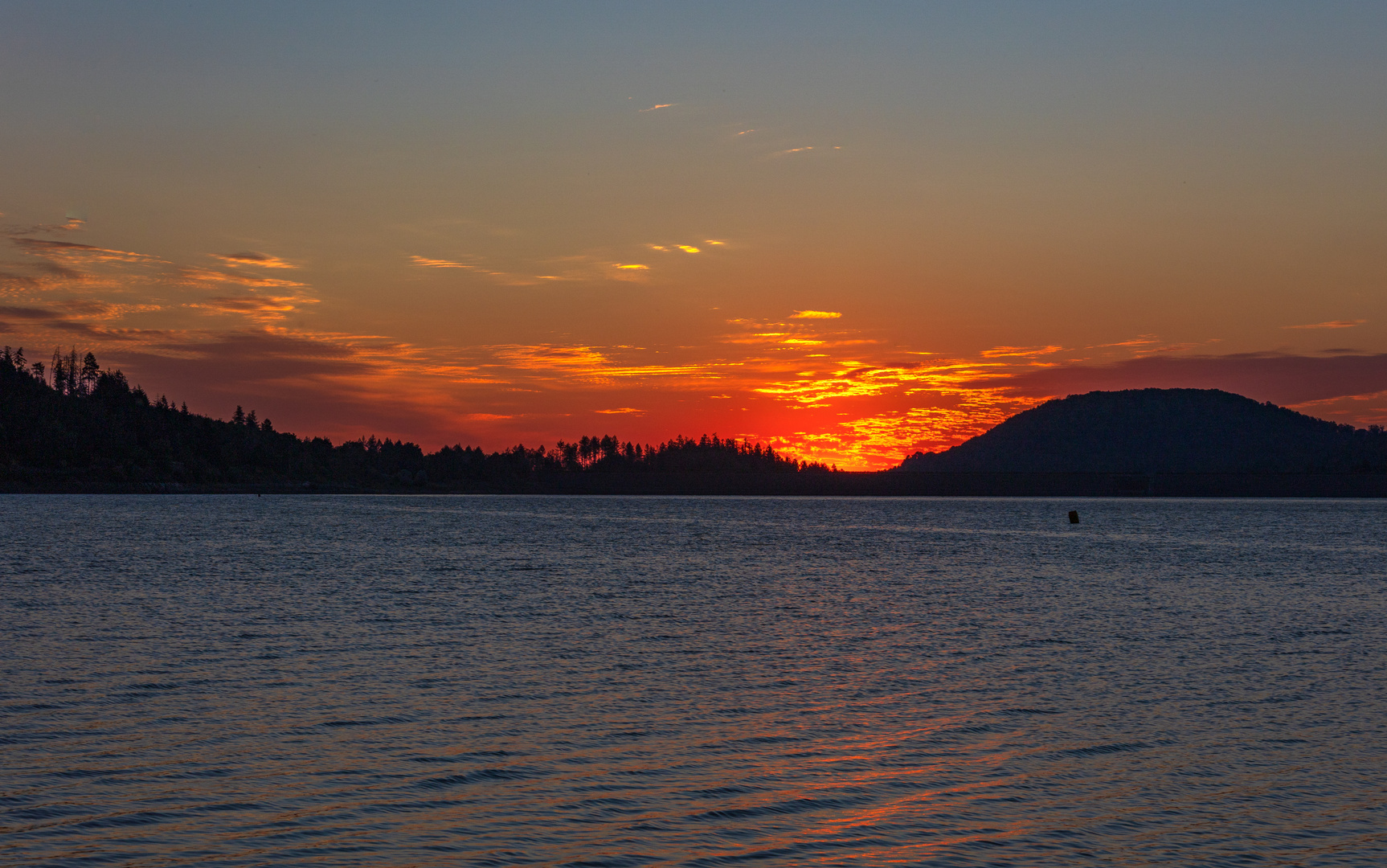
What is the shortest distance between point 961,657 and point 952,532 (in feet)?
493

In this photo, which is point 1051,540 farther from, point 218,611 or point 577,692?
point 577,692

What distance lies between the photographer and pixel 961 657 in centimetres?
3825

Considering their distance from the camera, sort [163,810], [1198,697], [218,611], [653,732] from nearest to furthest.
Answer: [163,810]
[653,732]
[1198,697]
[218,611]

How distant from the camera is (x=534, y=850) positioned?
1680 centimetres

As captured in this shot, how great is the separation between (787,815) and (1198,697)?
55.0ft

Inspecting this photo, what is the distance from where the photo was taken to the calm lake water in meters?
17.5

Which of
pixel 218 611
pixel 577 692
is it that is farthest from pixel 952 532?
pixel 577 692

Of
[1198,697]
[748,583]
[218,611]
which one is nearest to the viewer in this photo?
[1198,697]

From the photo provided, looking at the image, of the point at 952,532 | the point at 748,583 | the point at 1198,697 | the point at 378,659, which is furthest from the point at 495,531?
the point at 1198,697

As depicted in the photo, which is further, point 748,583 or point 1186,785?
point 748,583

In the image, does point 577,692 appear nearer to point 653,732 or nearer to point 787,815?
point 653,732

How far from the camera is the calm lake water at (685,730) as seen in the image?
17.5 meters

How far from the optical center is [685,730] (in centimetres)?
2564

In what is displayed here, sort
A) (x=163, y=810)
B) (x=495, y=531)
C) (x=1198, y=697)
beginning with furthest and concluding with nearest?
(x=495, y=531) < (x=1198, y=697) < (x=163, y=810)
